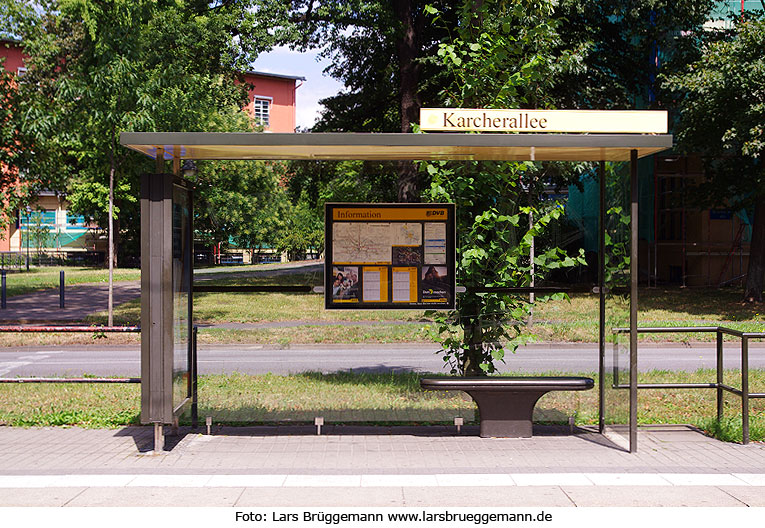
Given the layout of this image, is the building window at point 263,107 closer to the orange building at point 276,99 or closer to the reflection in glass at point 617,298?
the orange building at point 276,99

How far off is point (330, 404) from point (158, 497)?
3.00m

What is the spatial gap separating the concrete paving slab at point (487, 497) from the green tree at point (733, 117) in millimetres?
17966

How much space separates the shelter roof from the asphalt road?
1963 millimetres

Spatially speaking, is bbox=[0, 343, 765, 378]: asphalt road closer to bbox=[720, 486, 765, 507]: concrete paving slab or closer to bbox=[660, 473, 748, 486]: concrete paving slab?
bbox=[660, 473, 748, 486]: concrete paving slab

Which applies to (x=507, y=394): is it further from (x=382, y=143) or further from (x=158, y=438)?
(x=158, y=438)

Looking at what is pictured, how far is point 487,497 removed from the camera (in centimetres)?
552

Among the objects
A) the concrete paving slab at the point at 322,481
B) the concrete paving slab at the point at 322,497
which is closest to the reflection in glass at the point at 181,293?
the concrete paving slab at the point at 322,481

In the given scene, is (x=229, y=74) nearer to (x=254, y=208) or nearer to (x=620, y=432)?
(x=254, y=208)

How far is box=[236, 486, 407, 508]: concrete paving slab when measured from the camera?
5367 millimetres

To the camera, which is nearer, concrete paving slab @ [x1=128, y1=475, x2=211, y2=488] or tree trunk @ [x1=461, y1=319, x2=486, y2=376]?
concrete paving slab @ [x1=128, y1=475, x2=211, y2=488]

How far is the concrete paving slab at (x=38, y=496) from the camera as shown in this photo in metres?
5.41

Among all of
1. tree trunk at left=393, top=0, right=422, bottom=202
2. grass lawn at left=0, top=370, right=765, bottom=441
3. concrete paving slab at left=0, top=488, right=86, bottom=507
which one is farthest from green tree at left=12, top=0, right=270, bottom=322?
concrete paving slab at left=0, top=488, right=86, bottom=507

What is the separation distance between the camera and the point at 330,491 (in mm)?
5676

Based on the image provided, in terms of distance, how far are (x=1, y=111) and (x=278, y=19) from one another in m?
8.69
